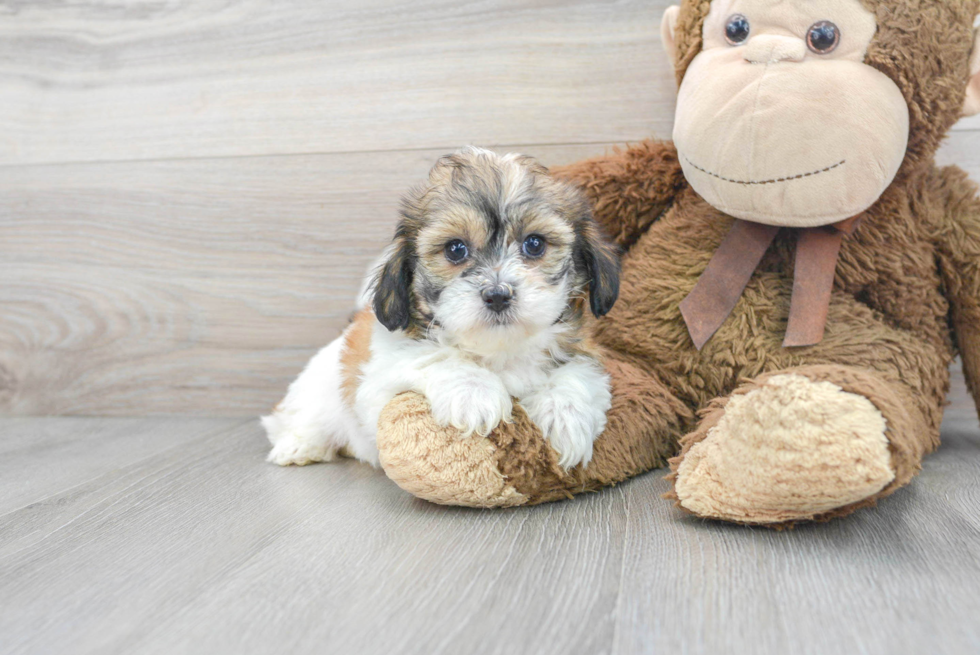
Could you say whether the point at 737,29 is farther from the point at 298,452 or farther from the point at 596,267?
the point at 298,452

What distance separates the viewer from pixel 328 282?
210 centimetres

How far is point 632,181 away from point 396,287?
0.64 m

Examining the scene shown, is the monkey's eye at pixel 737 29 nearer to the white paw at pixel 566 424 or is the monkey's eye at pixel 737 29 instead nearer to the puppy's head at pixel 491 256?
the puppy's head at pixel 491 256

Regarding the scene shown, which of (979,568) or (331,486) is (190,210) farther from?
(979,568)

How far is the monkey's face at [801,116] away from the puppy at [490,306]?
29 centimetres

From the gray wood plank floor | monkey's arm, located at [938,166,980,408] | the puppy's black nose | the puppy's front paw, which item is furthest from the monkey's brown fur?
the puppy's front paw

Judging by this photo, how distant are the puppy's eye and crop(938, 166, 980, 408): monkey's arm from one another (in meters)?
0.86

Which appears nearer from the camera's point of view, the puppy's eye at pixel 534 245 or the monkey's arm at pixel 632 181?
the puppy's eye at pixel 534 245

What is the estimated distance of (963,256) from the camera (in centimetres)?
150

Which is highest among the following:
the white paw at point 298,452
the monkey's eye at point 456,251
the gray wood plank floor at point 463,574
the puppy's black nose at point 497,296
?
the monkey's eye at point 456,251

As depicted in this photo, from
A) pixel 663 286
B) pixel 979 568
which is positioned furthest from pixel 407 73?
pixel 979 568

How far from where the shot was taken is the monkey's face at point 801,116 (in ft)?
4.19

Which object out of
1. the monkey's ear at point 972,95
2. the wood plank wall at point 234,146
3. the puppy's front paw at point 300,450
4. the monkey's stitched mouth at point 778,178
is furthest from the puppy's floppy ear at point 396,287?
the monkey's ear at point 972,95

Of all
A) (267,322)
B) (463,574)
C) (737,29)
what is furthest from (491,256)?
(267,322)
